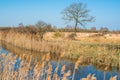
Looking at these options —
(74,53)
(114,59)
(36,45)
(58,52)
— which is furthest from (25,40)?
(114,59)

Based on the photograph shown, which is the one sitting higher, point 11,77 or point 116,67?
point 11,77

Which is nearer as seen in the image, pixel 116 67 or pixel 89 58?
pixel 116 67

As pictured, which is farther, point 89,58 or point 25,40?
point 25,40

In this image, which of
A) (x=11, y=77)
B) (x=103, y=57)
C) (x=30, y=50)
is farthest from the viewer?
(x=30, y=50)

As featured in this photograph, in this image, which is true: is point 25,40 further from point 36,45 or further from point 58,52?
point 58,52

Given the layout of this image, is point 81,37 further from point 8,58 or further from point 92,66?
point 8,58

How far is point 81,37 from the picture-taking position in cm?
3319

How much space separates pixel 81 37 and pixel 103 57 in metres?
19.7

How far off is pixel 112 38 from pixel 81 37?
4.33 m

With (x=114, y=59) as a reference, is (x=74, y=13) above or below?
above

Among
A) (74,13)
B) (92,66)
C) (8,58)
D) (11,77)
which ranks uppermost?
(74,13)

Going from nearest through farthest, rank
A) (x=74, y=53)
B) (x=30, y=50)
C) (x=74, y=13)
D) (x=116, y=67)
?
(x=116, y=67), (x=74, y=53), (x=30, y=50), (x=74, y=13)

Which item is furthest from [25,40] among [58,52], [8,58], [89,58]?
[8,58]

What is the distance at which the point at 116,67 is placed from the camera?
12492 mm
